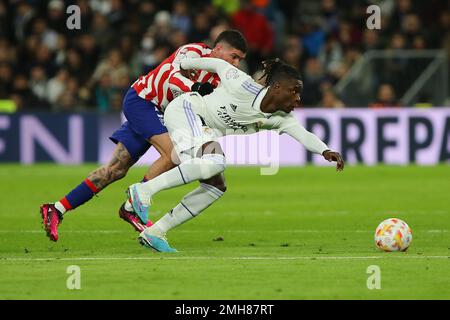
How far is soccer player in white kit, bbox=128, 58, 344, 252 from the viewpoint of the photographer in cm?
1035

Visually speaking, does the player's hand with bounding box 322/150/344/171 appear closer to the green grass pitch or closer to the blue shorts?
the green grass pitch

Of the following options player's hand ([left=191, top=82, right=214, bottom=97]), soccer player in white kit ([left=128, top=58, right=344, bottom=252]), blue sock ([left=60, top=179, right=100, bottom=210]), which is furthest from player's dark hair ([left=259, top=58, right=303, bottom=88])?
blue sock ([left=60, top=179, right=100, bottom=210])

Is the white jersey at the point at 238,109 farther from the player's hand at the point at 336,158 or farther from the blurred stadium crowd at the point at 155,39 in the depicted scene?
the blurred stadium crowd at the point at 155,39

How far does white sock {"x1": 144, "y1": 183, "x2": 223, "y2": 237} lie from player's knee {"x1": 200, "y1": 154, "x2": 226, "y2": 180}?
35cm

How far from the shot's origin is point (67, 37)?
→ 2439 cm

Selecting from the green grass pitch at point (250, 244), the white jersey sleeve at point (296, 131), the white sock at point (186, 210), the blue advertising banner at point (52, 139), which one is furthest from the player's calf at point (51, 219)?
the blue advertising banner at point (52, 139)

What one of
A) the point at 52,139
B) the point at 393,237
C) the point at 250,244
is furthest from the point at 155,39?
the point at 393,237

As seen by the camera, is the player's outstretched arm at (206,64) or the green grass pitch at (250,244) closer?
the green grass pitch at (250,244)

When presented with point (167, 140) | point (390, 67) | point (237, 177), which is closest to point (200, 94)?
point (167, 140)

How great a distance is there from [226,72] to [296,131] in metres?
0.84

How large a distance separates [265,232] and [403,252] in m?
2.53

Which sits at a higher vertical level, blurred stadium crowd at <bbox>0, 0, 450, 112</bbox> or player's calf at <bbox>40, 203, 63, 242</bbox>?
blurred stadium crowd at <bbox>0, 0, 450, 112</bbox>

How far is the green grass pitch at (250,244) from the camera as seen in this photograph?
8484mm

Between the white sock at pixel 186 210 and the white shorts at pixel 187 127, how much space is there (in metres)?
0.36
